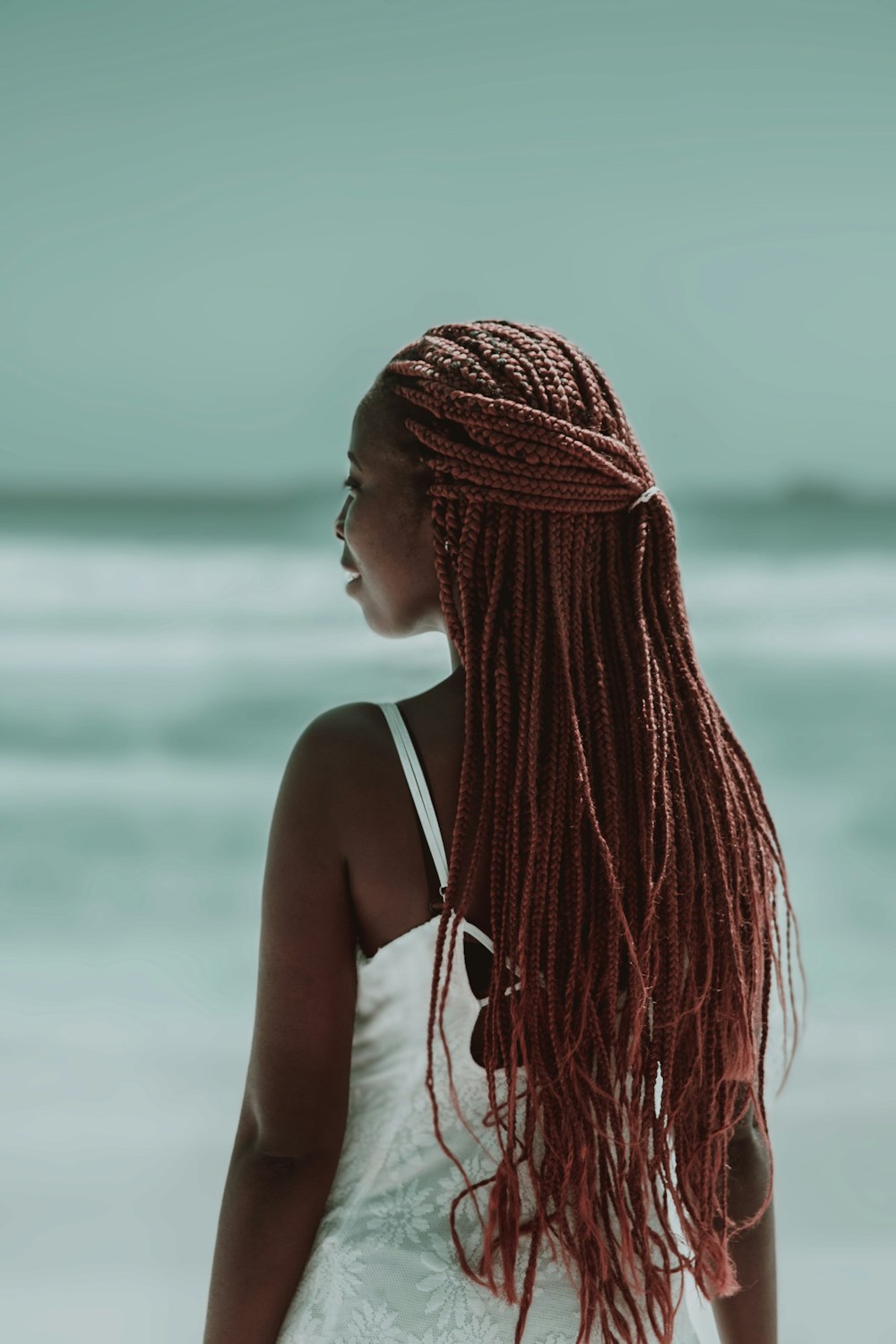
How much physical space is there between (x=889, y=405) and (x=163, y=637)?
111 inches

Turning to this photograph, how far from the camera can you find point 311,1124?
892 millimetres

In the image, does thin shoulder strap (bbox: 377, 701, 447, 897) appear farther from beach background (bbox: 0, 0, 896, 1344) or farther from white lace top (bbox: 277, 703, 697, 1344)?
beach background (bbox: 0, 0, 896, 1344)

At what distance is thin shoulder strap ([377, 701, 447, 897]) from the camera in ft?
2.85

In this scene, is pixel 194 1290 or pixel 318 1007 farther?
pixel 194 1290

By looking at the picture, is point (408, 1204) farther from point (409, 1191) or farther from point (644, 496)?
point (644, 496)

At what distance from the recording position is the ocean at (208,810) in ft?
8.76

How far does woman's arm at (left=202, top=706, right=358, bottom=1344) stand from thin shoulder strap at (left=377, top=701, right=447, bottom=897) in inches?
1.5

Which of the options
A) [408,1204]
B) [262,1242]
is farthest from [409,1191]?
[262,1242]

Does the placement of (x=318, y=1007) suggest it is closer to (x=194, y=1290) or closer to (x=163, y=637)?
(x=194, y=1290)

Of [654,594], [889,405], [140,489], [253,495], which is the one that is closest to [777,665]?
[889,405]

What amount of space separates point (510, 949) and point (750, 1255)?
0.40 metres

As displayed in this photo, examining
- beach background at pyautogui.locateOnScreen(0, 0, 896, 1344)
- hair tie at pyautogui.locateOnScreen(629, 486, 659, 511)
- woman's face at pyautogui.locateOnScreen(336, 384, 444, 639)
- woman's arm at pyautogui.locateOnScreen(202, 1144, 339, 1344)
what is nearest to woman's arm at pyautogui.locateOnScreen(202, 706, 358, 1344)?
woman's arm at pyautogui.locateOnScreen(202, 1144, 339, 1344)

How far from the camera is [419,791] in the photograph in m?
0.87

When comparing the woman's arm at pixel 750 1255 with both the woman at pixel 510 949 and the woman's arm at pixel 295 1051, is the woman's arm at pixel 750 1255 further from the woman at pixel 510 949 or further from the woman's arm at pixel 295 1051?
the woman's arm at pixel 295 1051
